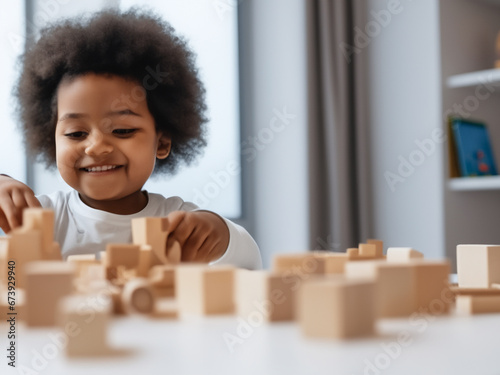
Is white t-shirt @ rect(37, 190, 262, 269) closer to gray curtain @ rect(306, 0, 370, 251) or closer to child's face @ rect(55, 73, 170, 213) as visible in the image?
child's face @ rect(55, 73, 170, 213)

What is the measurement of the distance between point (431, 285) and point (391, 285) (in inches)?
1.3

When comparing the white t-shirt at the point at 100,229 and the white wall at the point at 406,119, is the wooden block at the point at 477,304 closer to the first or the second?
the white t-shirt at the point at 100,229

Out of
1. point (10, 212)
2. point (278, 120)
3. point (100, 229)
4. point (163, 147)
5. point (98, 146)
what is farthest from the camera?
point (278, 120)

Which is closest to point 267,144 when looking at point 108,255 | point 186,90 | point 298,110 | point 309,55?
point 298,110

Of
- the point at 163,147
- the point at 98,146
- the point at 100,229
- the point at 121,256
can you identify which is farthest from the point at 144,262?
the point at 163,147

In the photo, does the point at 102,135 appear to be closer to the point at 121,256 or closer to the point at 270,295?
the point at 121,256

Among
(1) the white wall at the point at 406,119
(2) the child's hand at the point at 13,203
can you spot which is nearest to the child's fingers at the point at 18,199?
(2) the child's hand at the point at 13,203

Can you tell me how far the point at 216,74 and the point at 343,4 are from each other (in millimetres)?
585

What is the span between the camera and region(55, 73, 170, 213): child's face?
0.90 metres

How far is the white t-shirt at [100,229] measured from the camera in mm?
917

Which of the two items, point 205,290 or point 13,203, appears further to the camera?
point 13,203

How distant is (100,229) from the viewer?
1.02 m

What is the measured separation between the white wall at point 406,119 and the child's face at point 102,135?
1.52 meters

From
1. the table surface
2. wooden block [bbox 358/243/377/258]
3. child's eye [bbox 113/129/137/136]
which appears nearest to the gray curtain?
child's eye [bbox 113/129/137/136]
